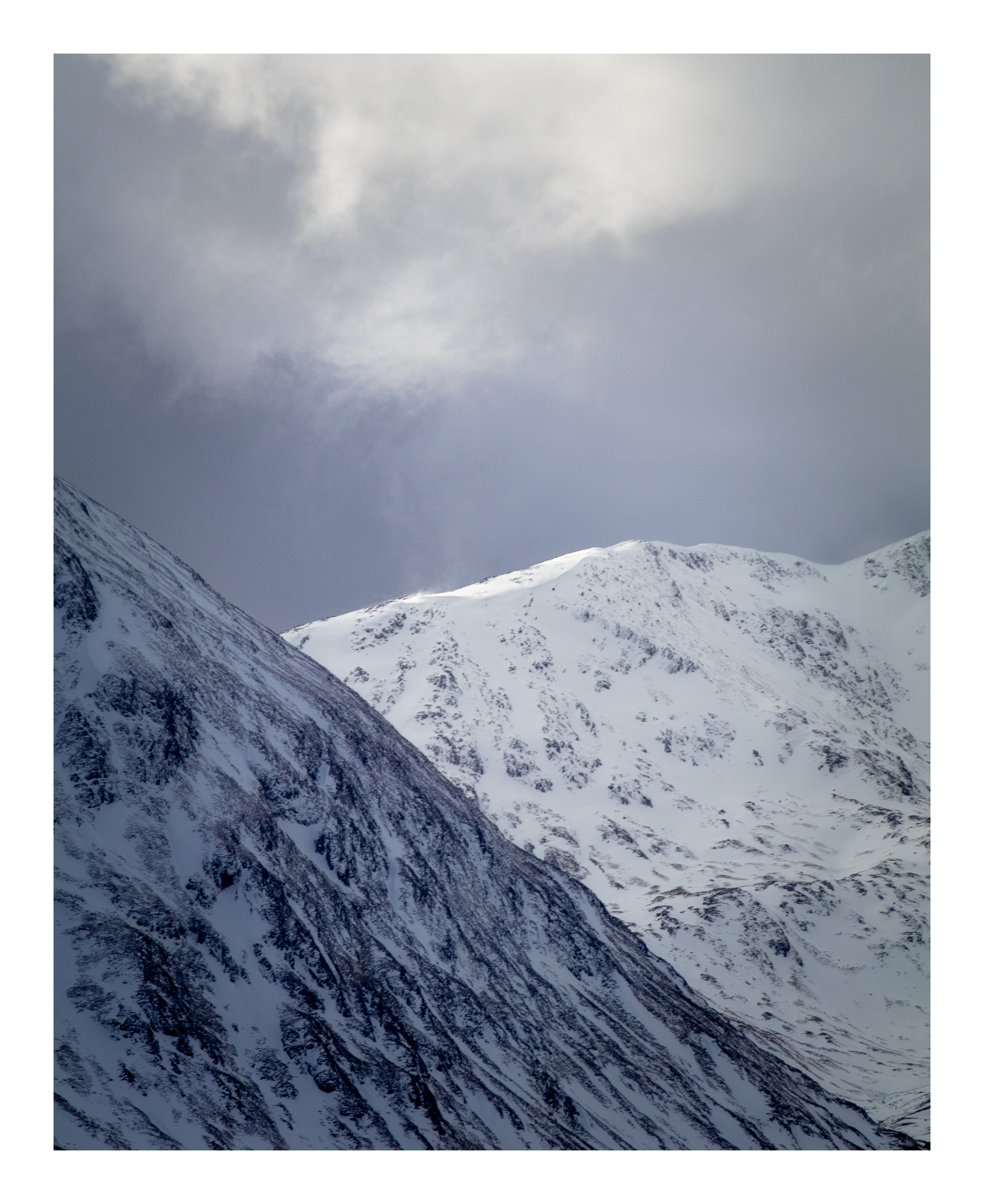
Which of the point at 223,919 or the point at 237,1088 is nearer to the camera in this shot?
the point at 237,1088

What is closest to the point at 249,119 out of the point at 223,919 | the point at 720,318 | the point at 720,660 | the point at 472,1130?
the point at 720,318

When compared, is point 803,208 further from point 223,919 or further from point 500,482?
point 223,919

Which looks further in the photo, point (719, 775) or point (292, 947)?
point (719, 775)

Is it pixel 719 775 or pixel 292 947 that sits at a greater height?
pixel 719 775

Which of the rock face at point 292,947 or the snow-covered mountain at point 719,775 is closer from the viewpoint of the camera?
the rock face at point 292,947

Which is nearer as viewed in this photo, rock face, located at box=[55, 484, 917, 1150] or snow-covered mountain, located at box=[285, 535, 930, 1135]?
rock face, located at box=[55, 484, 917, 1150]
